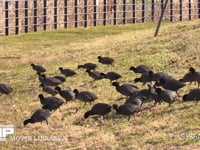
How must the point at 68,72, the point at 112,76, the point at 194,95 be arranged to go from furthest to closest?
the point at 68,72 < the point at 112,76 < the point at 194,95

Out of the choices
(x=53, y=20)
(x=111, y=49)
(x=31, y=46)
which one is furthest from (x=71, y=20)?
(x=111, y=49)

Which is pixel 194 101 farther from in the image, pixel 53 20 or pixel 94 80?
pixel 53 20

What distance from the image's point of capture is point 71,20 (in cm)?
3391

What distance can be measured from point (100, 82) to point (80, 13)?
1768 cm

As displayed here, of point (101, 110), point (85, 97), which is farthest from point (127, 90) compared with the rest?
point (101, 110)

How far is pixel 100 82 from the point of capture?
1722 cm

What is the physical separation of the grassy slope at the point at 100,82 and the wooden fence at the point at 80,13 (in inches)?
72.3

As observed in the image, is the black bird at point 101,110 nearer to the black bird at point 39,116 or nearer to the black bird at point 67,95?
the black bird at point 39,116

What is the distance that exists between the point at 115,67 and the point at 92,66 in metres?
1.45

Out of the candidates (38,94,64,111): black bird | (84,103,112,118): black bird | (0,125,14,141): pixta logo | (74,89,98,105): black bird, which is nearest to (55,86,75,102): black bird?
(74,89,98,105): black bird

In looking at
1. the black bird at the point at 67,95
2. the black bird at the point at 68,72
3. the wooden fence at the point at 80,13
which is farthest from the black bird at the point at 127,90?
the wooden fence at the point at 80,13

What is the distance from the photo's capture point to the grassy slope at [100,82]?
1203 centimetres

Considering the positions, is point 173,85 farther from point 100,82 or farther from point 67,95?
point 100,82

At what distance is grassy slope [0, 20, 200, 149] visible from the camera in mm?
12031
